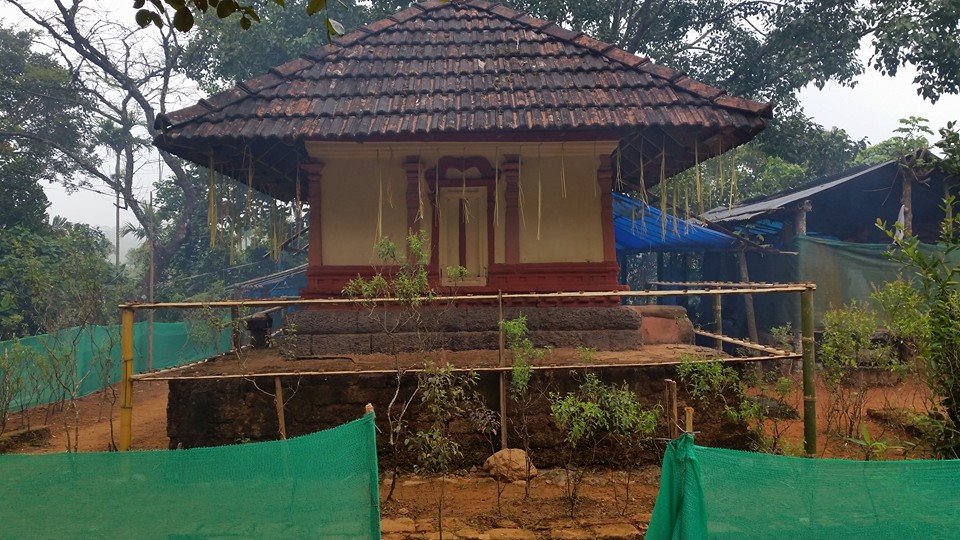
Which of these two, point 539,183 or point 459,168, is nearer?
point 539,183

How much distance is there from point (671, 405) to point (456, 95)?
4531mm

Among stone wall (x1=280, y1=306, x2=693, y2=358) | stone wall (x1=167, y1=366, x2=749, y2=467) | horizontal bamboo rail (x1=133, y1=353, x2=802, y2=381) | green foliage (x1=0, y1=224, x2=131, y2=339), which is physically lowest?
stone wall (x1=167, y1=366, x2=749, y2=467)

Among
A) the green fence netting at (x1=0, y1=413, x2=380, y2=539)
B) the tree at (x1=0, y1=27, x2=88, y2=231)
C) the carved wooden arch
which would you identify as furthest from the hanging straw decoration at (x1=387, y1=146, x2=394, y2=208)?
the tree at (x1=0, y1=27, x2=88, y2=231)

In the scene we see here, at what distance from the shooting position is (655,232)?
550 inches

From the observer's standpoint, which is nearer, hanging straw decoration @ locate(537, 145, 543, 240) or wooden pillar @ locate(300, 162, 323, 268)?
hanging straw decoration @ locate(537, 145, 543, 240)

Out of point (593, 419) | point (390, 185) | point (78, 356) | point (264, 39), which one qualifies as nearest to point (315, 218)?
point (390, 185)

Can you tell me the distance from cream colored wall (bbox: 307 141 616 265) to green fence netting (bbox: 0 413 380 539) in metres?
4.67

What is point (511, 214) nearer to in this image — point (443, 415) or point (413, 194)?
point (413, 194)

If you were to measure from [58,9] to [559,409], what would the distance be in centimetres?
2164

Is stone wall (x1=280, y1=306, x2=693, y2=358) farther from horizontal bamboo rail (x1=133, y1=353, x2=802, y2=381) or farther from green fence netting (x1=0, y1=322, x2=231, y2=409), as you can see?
green fence netting (x1=0, y1=322, x2=231, y2=409)

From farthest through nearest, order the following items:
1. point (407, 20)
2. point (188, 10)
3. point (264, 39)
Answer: point (264, 39) → point (407, 20) → point (188, 10)

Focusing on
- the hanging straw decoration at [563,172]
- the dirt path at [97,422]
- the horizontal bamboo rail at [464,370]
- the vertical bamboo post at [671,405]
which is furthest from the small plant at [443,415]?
the dirt path at [97,422]

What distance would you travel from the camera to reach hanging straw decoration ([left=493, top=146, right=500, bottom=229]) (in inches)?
305

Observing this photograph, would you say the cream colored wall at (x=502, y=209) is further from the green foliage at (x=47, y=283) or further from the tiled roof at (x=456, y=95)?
the green foliage at (x=47, y=283)
